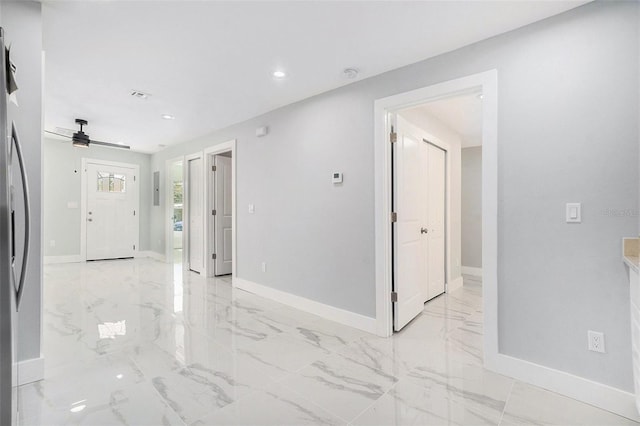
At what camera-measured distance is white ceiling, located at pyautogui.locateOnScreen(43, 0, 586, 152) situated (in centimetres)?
192

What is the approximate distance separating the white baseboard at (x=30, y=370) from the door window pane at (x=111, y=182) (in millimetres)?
5618

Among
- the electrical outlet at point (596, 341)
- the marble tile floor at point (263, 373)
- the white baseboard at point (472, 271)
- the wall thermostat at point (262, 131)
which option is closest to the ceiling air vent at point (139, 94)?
the wall thermostat at point (262, 131)

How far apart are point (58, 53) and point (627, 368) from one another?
4.53 m

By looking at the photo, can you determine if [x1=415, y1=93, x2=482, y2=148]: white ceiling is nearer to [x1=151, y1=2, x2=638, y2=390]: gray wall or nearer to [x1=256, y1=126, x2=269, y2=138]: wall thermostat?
[x1=151, y1=2, x2=638, y2=390]: gray wall

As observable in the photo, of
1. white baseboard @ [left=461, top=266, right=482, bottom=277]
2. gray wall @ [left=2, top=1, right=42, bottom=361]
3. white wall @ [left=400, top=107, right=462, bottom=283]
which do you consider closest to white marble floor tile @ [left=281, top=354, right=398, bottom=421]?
gray wall @ [left=2, top=1, right=42, bottom=361]

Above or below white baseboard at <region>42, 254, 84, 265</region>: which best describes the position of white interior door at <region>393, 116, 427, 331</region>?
above

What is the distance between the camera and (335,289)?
313cm

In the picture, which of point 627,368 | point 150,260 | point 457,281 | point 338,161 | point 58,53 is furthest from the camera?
point 150,260

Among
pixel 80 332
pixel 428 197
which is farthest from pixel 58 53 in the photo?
pixel 428 197

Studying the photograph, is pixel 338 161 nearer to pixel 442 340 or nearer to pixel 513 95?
pixel 513 95

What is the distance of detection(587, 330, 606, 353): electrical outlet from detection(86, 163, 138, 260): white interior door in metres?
7.84

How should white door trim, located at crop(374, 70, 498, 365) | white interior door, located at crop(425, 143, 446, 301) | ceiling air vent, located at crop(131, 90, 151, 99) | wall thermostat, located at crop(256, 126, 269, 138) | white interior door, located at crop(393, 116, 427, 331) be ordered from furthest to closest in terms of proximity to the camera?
wall thermostat, located at crop(256, 126, 269, 138) < white interior door, located at crop(425, 143, 446, 301) < ceiling air vent, located at crop(131, 90, 151, 99) < white interior door, located at crop(393, 116, 427, 331) < white door trim, located at crop(374, 70, 498, 365)

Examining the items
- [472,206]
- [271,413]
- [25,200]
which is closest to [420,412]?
[271,413]

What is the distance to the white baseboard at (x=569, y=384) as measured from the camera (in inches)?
66.1
